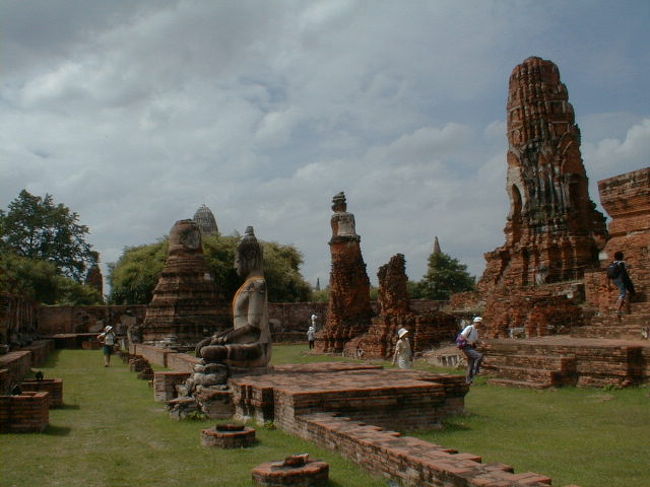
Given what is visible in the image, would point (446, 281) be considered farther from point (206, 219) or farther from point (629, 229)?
point (629, 229)

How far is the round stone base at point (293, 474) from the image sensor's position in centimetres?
426

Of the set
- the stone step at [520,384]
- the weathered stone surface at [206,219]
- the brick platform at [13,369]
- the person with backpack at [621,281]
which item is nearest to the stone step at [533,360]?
the stone step at [520,384]

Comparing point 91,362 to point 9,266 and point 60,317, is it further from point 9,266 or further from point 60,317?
point 9,266

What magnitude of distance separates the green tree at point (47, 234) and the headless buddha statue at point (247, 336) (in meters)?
40.3

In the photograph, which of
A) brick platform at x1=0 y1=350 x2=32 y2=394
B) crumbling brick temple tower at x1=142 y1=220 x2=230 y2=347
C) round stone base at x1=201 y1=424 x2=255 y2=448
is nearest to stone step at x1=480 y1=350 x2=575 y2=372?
round stone base at x1=201 y1=424 x2=255 y2=448

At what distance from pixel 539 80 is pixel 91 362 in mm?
15894

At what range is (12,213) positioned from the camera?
4491 cm

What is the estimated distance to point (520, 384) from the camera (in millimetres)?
9656

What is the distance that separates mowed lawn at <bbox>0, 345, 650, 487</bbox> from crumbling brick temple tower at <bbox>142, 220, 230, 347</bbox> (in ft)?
44.7

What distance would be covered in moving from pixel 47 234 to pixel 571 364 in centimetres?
4324

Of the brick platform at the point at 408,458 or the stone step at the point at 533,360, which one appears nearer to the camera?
the brick platform at the point at 408,458

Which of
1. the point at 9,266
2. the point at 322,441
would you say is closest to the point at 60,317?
the point at 9,266

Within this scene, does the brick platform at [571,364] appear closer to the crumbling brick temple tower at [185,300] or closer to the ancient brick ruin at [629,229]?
the ancient brick ruin at [629,229]

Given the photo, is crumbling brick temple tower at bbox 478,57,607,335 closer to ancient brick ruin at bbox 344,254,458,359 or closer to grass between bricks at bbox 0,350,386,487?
ancient brick ruin at bbox 344,254,458,359
